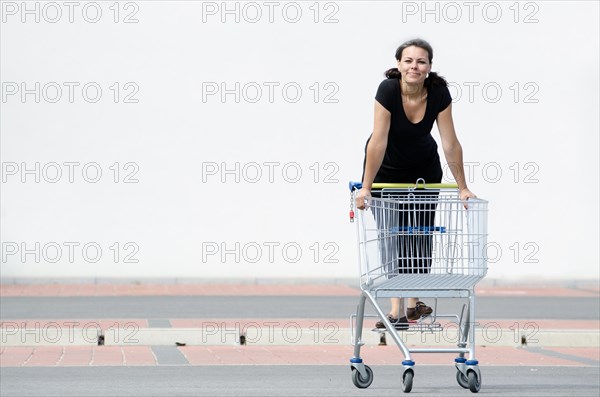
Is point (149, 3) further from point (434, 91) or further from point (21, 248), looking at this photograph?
point (434, 91)

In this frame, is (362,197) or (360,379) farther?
(360,379)

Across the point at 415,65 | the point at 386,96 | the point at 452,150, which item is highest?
the point at 415,65

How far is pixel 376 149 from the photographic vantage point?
5.70 meters

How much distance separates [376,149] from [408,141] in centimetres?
16

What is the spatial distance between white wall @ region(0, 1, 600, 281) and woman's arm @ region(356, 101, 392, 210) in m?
16.3

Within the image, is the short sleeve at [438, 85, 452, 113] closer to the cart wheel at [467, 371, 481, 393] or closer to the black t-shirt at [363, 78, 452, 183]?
the black t-shirt at [363, 78, 452, 183]

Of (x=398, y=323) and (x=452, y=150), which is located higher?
(x=452, y=150)

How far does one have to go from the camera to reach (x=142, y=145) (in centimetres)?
2267

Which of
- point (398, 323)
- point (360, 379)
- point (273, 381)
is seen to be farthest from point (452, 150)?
point (273, 381)

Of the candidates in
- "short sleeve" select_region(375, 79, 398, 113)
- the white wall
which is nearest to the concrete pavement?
the white wall

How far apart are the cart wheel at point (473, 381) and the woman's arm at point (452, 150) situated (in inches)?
30.8

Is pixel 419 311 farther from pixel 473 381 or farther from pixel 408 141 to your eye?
pixel 408 141

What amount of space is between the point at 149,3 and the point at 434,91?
1724 cm

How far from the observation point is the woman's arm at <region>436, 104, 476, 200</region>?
5748 millimetres
